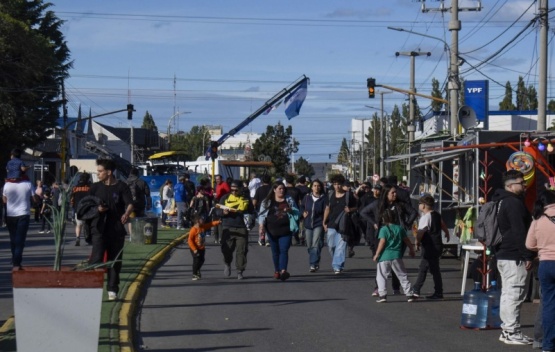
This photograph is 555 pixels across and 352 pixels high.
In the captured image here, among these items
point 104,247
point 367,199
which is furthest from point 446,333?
point 367,199

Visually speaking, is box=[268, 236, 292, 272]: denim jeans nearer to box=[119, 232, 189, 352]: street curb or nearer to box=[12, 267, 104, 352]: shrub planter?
box=[119, 232, 189, 352]: street curb

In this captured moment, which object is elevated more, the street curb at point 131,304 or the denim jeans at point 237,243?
the denim jeans at point 237,243

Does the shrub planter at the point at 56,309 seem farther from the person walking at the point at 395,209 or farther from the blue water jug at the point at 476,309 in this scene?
the person walking at the point at 395,209

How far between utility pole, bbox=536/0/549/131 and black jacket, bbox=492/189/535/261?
11170 mm

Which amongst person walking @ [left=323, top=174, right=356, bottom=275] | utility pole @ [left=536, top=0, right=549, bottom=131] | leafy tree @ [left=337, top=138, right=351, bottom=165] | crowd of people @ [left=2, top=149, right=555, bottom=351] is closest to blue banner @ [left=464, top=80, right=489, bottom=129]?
utility pole @ [left=536, top=0, right=549, bottom=131]

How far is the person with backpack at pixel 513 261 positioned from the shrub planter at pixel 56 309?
4869mm

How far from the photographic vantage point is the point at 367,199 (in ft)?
76.9

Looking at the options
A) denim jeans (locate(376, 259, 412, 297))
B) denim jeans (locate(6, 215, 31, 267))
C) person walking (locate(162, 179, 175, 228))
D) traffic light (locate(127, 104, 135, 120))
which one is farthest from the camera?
traffic light (locate(127, 104, 135, 120))

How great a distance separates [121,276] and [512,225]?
24.8 feet

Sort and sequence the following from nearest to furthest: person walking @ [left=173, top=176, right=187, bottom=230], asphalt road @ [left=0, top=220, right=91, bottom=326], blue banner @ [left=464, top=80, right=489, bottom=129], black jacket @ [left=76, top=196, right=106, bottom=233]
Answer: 1. black jacket @ [left=76, top=196, right=106, bottom=233]
2. asphalt road @ [left=0, top=220, right=91, bottom=326]
3. person walking @ [left=173, top=176, right=187, bottom=230]
4. blue banner @ [left=464, top=80, right=489, bottom=129]

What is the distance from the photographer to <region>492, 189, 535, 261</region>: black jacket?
11.0 m

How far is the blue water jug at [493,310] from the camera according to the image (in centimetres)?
1205

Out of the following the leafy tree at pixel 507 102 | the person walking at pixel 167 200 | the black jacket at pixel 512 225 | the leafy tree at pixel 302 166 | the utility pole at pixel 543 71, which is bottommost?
the black jacket at pixel 512 225

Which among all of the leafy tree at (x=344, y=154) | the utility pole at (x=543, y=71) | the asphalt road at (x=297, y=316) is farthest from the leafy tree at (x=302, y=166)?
the asphalt road at (x=297, y=316)
